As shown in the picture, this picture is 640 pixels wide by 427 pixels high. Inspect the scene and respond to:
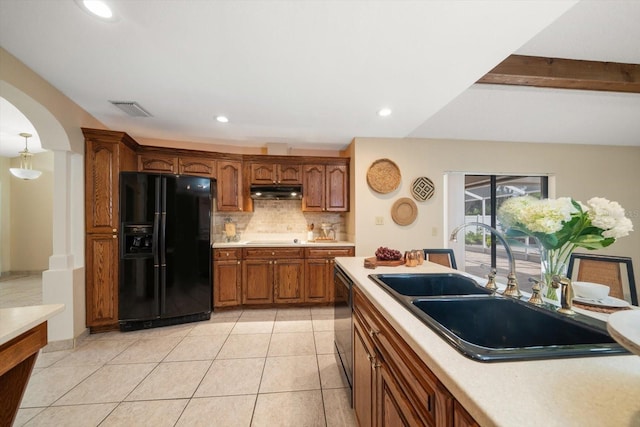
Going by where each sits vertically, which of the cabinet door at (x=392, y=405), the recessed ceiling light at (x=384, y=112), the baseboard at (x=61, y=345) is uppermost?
the recessed ceiling light at (x=384, y=112)

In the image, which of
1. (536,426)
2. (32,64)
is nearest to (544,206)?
(536,426)

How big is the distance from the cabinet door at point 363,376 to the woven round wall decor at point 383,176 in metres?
2.35

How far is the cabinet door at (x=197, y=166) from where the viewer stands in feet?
11.1

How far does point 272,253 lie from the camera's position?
341cm

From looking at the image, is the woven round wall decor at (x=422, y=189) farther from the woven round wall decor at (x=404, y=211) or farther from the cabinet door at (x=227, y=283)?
the cabinet door at (x=227, y=283)

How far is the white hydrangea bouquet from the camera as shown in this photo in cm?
92

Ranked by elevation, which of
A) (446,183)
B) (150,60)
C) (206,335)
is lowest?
(206,335)

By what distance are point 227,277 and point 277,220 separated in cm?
120

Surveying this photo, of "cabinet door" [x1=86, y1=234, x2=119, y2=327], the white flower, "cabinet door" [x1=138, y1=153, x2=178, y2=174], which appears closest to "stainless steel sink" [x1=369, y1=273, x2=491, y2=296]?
the white flower

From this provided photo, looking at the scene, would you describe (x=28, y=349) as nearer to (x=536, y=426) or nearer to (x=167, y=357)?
(x=167, y=357)

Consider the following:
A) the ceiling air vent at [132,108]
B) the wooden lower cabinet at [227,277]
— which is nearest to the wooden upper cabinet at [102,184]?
the ceiling air vent at [132,108]

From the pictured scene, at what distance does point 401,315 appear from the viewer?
3.03 feet

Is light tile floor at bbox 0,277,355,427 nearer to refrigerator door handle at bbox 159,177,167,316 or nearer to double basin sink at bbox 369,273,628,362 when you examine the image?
refrigerator door handle at bbox 159,177,167,316

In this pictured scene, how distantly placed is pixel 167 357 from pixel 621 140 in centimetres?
668
